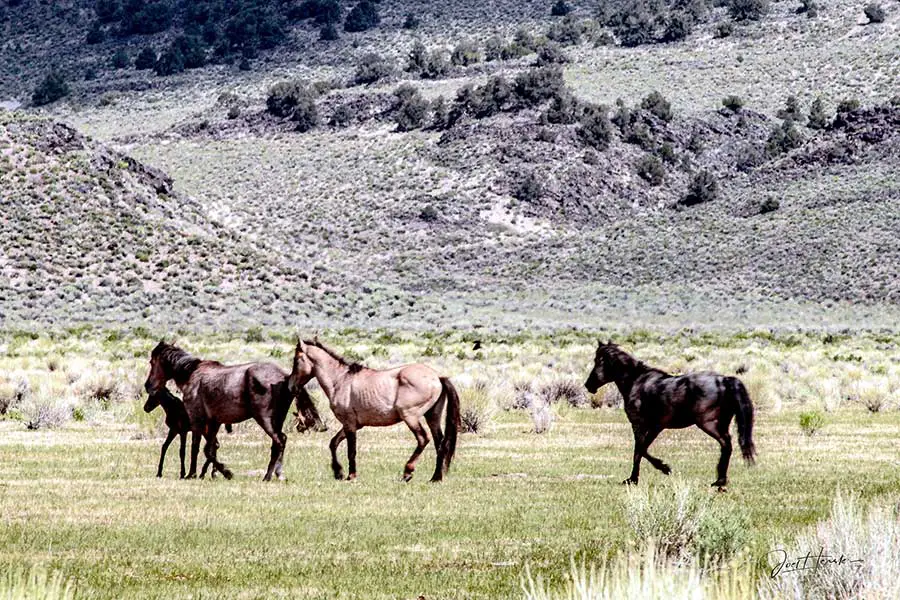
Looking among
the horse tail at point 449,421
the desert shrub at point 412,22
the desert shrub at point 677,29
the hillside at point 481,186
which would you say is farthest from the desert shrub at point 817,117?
the horse tail at point 449,421


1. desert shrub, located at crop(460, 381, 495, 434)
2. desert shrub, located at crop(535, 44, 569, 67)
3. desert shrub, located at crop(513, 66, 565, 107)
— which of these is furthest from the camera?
desert shrub, located at crop(535, 44, 569, 67)

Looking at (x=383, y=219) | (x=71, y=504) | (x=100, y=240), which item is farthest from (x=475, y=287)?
(x=71, y=504)

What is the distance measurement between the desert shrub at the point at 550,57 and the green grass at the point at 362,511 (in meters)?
114

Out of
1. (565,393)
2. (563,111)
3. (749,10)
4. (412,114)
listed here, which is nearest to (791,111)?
(563,111)

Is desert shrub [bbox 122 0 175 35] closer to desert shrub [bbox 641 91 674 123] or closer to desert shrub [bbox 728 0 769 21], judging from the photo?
desert shrub [bbox 728 0 769 21]

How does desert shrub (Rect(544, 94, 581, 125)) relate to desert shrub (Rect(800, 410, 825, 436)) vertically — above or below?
above

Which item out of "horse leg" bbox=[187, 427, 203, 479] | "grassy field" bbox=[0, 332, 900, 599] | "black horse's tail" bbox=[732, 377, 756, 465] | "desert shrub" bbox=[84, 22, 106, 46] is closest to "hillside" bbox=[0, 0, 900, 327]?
"desert shrub" bbox=[84, 22, 106, 46]

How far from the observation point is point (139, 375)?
3272cm

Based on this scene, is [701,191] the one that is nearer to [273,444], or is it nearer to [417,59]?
[417,59]

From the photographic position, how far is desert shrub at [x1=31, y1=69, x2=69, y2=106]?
142500mm

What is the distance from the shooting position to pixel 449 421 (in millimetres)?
15789

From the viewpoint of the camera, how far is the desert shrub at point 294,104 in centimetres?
12594

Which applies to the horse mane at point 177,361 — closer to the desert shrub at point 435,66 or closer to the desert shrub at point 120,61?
the desert shrub at point 435,66

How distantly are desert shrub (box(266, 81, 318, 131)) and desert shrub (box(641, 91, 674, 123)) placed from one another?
28.0 meters
